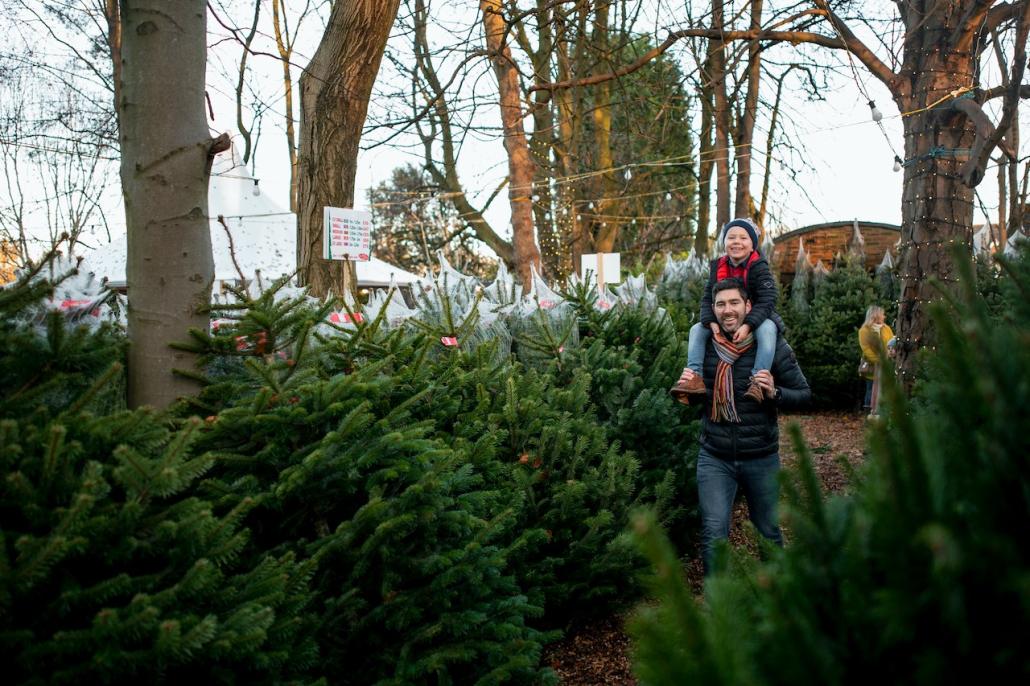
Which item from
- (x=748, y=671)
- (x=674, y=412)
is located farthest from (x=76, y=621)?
(x=674, y=412)

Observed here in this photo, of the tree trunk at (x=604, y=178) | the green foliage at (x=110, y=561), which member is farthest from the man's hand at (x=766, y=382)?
the tree trunk at (x=604, y=178)

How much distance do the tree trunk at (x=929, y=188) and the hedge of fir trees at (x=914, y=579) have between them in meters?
5.19

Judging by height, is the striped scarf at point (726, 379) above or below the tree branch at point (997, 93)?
below

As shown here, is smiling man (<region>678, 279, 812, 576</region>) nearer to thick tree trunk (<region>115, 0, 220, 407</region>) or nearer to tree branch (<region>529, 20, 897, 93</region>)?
thick tree trunk (<region>115, 0, 220, 407</region>)

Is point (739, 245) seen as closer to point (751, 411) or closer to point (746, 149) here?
point (751, 411)

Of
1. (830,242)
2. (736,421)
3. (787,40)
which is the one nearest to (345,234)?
(736,421)

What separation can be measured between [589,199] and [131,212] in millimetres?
15916

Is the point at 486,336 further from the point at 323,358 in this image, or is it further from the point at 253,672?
the point at 253,672

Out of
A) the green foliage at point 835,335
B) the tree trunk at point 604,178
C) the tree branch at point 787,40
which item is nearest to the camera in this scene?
the tree branch at point 787,40

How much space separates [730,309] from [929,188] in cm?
259

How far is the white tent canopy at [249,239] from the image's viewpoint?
1472 centimetres

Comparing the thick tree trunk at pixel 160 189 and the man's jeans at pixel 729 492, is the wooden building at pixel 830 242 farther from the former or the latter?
the thick tree trunk at pixel 160 189

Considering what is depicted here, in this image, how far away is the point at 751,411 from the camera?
4047 millimetres

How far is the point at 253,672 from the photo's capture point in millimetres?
1947
